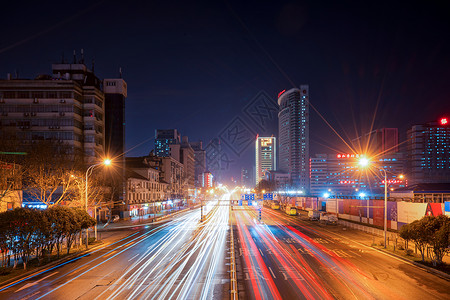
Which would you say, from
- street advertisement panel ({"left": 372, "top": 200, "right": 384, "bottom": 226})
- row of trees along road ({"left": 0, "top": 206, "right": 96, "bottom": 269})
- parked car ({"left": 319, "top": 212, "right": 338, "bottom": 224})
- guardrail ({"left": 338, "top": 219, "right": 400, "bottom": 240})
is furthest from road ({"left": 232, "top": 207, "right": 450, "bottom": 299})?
parked car ({"left": 319, "top": 212, "right": 338, "bottom": 224})

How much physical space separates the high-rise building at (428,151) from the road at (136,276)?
188320 millimetres

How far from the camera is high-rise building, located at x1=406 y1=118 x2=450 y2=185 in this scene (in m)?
178

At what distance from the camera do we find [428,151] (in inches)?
7057

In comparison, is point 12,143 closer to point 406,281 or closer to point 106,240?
point 106,240

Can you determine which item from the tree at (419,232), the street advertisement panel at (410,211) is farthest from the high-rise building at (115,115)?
the tree at (419,232)

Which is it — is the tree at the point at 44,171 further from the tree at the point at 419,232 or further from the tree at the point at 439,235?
the tree at the point at 439,235

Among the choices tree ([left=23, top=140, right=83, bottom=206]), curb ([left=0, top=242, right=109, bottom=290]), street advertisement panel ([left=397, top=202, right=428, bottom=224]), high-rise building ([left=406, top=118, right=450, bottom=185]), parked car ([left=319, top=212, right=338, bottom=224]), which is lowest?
parked car ([left=319, top=212, right=338, bottom=224])

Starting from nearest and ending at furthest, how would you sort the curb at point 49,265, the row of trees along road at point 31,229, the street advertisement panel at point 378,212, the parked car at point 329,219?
the curb at point 49,265 < the row of trees along road at point 31,229 < the street advertisement panel at point 378,212 < the parked car at point 329,219

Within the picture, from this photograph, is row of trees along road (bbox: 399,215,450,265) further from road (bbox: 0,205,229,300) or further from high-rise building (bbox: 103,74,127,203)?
high-rise building (bbox: 103,74,127,203)

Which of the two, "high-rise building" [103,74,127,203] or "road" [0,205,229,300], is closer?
"road" [0,205,229,300]

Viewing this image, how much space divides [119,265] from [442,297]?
69.7ft

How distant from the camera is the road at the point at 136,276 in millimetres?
16469

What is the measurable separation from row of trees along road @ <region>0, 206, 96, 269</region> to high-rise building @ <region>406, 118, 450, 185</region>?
647ft

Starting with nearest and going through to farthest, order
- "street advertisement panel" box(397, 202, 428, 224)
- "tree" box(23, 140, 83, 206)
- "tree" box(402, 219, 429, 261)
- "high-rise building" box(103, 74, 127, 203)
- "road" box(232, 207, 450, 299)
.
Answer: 1. "road" box(232, 207, 450, 299)
2. "tree" box(402, 219, 429, 261)
3. "street advertisement panel" box(397, 202, 428, 224)
4. "tree" box(23, 140, 83, 206)
5. "high-rise building" box(103, 74, 127, 203)
